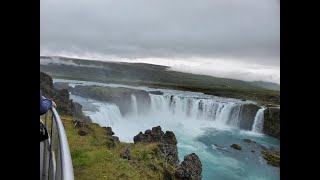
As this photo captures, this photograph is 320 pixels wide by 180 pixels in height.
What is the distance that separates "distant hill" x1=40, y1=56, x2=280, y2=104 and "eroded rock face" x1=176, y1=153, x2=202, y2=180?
11.1 metres

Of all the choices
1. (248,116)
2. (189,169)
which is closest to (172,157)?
(189,169)

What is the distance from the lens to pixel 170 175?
1271 centimetres

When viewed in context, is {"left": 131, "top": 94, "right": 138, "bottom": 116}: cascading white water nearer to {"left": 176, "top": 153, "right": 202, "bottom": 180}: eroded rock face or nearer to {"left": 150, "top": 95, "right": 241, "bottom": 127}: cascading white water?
{"left": 150, "top": 95, "right": 241, "bottom": 127}: cascading white water

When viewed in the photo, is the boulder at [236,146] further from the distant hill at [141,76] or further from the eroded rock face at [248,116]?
the distant hill at [141,76]

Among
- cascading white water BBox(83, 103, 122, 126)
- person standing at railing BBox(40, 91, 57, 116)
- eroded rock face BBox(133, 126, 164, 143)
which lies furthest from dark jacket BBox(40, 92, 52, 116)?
cascading white water BBox(83, 103, 122, 126)

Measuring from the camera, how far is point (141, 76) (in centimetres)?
3030

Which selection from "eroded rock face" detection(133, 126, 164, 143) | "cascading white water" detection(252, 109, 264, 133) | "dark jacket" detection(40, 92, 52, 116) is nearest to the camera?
"dark jacket" detection(40, 92, 52, 116)

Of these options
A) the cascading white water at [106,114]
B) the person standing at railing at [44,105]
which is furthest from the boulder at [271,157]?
the person standing at railing at [44,105]

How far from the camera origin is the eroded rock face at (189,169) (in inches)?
495

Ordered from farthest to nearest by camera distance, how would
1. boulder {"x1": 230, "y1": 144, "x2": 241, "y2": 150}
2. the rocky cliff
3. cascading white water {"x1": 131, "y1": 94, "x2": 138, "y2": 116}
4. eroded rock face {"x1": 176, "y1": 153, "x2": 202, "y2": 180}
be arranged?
cascading white water {"x1": 131, "y1": 94, "x2": 138, "y2": 116}
boulder {"x1": 230, "y1": 144, "x2": 241, "y2": 150}
the rocky cliff
eroded rock face {"x1": 176, "y1": 153, "x2": 202, "y2": 180}

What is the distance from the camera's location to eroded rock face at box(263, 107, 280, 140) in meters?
17.9
